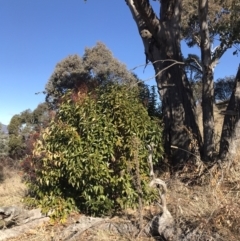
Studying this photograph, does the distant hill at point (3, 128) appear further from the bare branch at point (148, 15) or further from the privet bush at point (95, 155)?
the privet bush at point (95, 155)

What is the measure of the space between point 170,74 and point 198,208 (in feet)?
11.9

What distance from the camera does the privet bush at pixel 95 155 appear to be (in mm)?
6191

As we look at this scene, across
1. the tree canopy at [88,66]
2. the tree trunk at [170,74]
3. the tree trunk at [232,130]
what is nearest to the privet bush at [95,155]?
the tree trunk at [170,74]

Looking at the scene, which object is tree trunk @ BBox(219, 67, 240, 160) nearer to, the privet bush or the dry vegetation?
the dry vegetation

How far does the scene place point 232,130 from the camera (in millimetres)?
7078

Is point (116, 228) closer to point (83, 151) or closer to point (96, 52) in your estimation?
point (83, 151)

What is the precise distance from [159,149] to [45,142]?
2087 mm

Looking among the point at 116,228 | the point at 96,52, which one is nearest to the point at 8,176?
the point at 116,228

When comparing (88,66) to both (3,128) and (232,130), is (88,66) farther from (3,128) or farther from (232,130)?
(232,130)

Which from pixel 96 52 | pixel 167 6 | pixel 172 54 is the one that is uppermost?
pixel 96 52

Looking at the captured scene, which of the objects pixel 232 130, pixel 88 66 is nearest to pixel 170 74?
pixel 232 130

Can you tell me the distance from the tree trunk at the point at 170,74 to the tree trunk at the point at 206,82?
0.29 meters

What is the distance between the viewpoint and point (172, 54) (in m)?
8.33

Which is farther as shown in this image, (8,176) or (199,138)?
(8,176)
